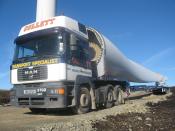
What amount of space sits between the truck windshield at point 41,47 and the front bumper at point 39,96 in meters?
1.13

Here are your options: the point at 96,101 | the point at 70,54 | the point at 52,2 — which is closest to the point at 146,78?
the point at 52,2

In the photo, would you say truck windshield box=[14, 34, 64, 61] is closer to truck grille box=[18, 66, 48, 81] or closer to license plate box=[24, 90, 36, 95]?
truck grille box=[18, 66, 48, 81]

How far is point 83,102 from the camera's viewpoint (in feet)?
39.4

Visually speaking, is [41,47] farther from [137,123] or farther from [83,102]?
[137,123]

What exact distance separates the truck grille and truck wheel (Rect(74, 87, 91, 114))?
1659 mm

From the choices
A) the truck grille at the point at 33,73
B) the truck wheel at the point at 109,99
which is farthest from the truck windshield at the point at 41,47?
the truck wheel at the point at 109,99

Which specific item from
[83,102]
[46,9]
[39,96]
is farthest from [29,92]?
[46,9]

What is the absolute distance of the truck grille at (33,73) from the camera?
37.1ft

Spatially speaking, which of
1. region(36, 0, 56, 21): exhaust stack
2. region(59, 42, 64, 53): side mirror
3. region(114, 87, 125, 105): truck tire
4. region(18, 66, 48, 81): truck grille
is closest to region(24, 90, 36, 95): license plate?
region(18, 66, 48, 81): truck grille

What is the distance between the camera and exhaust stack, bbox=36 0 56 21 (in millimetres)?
20234

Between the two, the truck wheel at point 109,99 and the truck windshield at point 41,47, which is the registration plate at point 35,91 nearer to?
the truck windshield at point 41,47

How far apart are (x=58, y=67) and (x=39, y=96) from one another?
4.46 ft

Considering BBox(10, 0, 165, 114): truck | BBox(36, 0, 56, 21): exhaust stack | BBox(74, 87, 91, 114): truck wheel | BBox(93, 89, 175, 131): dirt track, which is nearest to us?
BBox(93, 89, 175, 131): dirt track

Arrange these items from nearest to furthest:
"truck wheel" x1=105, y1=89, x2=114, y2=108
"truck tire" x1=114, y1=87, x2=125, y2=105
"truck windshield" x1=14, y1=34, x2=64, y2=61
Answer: "truck windshield" x1=14, y1=34, x2=64, y2=61, "truck wheel" x1=105, y1=89, x2=114, y2=108, "truck tire" x1=114, y1=87, x2=125, y2=105
